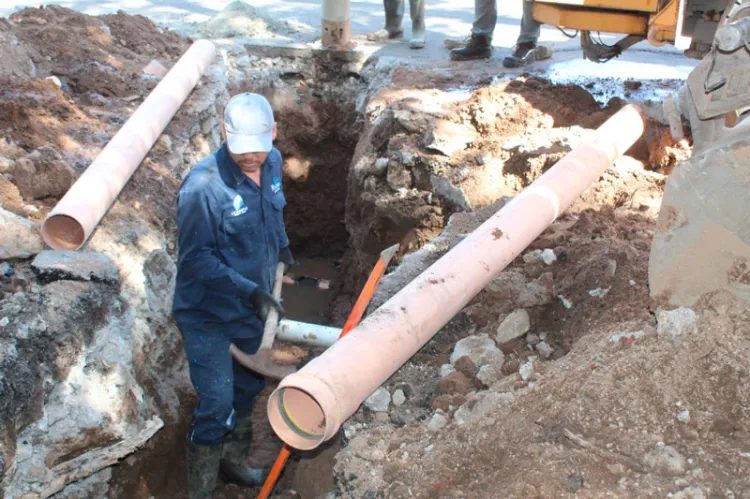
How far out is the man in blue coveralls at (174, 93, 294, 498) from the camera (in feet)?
11.2

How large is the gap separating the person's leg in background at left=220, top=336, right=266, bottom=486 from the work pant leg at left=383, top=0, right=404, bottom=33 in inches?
215

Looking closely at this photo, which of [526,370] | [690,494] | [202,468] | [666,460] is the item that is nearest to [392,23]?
[202,468]

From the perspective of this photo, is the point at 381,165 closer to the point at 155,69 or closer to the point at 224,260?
the point at 224,260

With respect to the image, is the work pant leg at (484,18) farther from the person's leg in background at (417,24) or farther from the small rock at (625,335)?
the small rock at (625,335)

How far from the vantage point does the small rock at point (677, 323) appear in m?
2.51

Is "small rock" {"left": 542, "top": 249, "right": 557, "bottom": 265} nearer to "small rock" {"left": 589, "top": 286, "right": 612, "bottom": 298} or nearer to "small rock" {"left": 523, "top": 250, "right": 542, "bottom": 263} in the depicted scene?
"small rock" {"left": 523, "top": 250, "right": 542, "bottom": 263}

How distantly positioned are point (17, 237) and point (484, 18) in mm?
5562

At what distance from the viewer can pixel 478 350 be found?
3.16m

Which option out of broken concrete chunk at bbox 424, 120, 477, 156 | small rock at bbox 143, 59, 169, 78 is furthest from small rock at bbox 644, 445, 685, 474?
small rock at bbox 143, 59, 169, 78

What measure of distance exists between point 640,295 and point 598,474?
1.08 metres

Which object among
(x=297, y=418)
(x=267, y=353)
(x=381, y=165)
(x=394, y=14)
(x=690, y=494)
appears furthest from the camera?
(x=394, y=14)

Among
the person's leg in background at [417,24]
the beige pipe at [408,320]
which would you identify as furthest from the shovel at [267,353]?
the person's leg in background at [417,24]

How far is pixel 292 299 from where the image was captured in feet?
24.9

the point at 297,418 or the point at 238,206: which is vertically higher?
the point at 238,206
